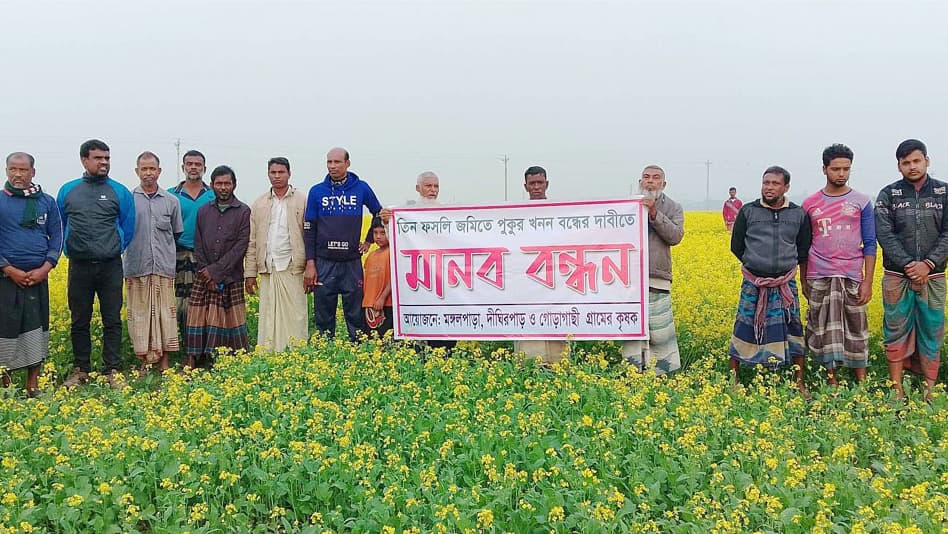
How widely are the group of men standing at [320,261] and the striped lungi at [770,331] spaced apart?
0.04ft

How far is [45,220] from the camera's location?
21.9 ft

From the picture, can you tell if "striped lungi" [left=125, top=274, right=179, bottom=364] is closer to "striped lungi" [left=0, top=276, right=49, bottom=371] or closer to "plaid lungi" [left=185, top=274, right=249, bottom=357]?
"plaid lungi" [left=185, top=274, right=249, bottom=357]

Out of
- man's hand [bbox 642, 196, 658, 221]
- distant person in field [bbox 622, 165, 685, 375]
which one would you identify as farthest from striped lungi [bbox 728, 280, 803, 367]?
man's hand [bbox 642, 196, 658, 221]

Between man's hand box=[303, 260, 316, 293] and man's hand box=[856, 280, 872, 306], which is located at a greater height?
man's hand box=[303, 260, 316, 293]

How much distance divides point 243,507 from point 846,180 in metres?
5.39

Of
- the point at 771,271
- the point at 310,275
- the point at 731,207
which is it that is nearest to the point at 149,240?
the point at 310,275

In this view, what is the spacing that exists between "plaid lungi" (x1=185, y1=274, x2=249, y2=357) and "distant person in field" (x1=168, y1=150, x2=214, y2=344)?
196 mm

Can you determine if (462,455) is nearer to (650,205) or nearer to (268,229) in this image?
(650,205)

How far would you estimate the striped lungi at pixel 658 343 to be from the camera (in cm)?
640

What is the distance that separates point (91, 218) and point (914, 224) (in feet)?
24.2

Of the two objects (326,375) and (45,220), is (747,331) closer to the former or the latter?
(326,375)

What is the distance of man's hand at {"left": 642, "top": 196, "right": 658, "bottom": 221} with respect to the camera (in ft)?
20.2

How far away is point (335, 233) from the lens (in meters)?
7.06

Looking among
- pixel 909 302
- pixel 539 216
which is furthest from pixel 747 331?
pixel 539 216
